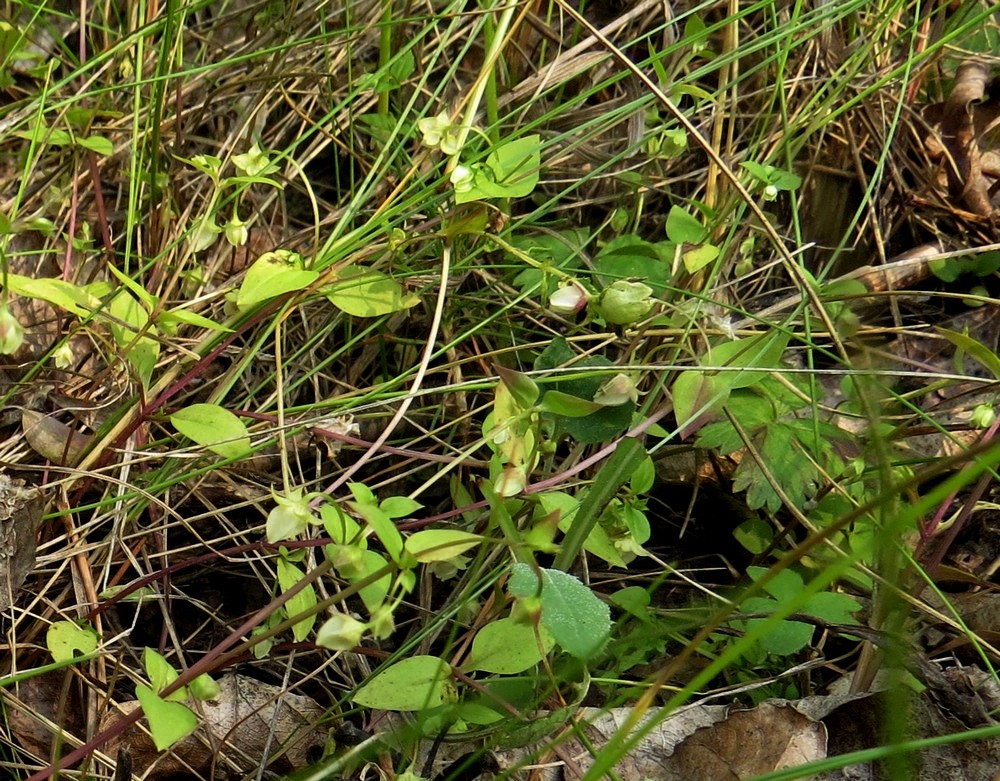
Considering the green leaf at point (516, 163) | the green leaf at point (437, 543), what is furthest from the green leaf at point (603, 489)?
the green leaf at point (516, 163)

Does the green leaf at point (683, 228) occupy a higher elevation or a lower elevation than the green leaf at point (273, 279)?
lower

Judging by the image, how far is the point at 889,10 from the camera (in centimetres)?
157

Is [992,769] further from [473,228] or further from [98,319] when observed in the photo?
[98,319]

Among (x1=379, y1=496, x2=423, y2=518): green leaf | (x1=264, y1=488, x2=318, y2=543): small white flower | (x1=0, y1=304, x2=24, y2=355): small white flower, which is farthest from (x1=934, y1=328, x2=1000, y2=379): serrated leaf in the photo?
(x1=0, y1=304, x2=24, y2=355): small white flower

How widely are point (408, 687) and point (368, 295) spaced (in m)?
0.53

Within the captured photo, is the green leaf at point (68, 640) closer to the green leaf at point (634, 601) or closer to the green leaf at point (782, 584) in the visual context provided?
the green leaf at point (634, 601)

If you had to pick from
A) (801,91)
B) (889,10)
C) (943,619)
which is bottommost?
(943,619)

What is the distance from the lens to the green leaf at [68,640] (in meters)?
1.01

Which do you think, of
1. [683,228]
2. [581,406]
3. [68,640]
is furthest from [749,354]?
[68,640]

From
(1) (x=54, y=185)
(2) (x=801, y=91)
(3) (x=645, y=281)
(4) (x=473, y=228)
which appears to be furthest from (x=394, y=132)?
(2) (x=801, y=91)

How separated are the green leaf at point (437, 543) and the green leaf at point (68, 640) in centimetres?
44

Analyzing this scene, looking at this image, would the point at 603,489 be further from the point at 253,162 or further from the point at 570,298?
the point at 253,162

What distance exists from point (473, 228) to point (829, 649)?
0.70m

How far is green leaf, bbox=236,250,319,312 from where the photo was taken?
1144 millimetres
